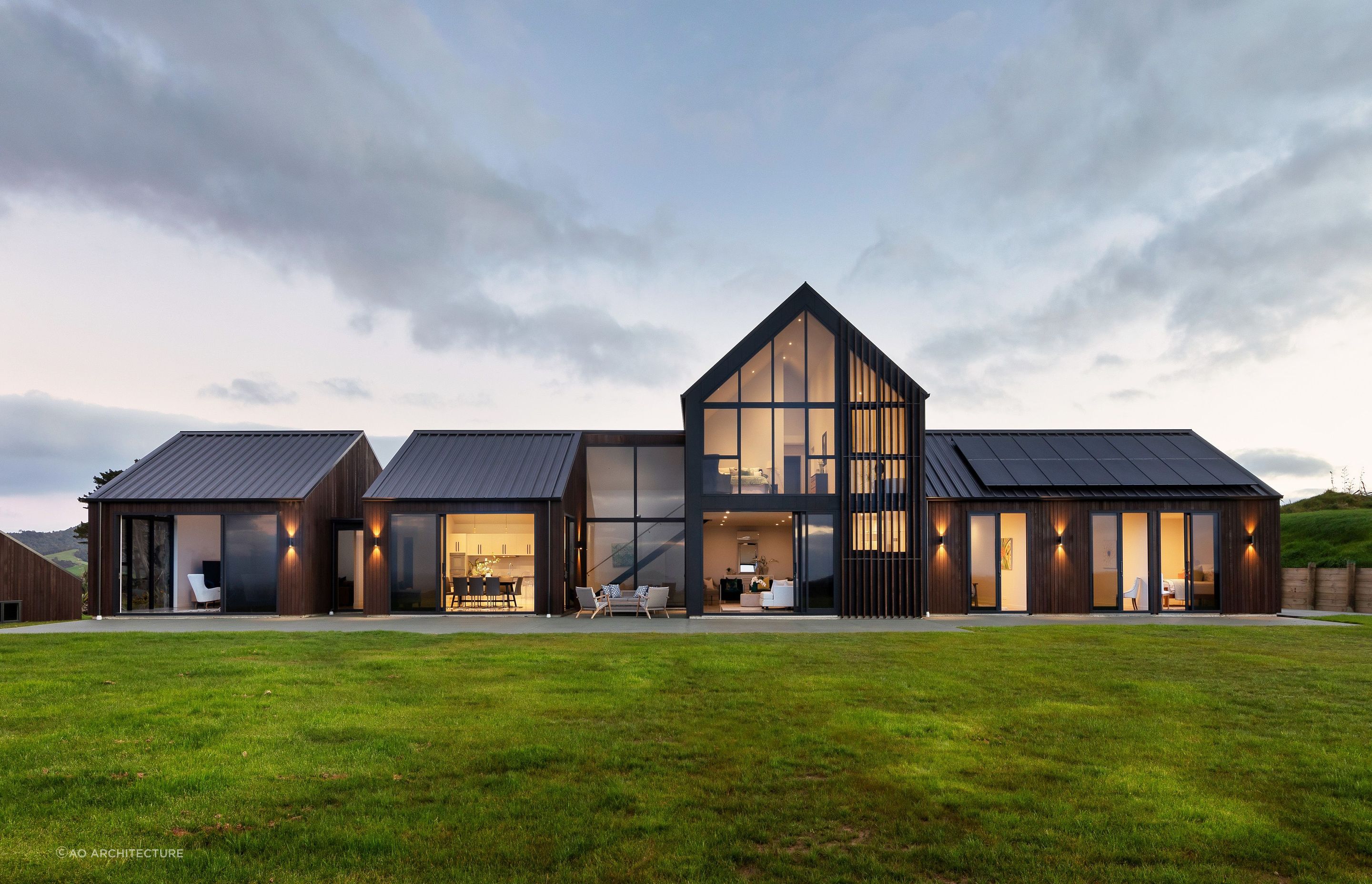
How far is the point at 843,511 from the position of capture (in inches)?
613

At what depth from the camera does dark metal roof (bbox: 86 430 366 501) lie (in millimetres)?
16219

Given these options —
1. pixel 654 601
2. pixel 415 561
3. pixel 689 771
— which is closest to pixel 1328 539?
pixel 654 601

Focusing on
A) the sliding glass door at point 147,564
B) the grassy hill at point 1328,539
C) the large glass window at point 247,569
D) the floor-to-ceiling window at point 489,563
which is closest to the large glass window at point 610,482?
the floor-to-ceiling window at point 489,563

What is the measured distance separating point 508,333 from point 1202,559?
24164mm

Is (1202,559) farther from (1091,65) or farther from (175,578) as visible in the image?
(175,578)

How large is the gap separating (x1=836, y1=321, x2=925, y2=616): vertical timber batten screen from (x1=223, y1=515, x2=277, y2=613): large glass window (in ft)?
43.9

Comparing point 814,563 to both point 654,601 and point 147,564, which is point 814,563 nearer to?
point 654,601

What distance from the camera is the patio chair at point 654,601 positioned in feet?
51.8

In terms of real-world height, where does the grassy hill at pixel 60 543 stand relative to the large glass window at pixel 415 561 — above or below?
below

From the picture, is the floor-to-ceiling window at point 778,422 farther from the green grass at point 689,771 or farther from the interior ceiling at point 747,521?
the green grass at point 689,771

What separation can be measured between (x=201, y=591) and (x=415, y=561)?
6.02 metres

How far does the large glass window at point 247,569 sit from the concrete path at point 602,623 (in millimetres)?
406

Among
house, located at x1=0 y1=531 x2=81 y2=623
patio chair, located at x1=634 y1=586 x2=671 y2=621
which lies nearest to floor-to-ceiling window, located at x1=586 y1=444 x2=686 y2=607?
patio chair, located at x1=634 y1=586 x2=671 y2=621

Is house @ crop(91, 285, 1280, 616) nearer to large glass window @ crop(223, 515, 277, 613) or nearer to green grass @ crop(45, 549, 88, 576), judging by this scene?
large glass window @ crop(223, 515, 277, 613)
